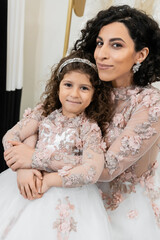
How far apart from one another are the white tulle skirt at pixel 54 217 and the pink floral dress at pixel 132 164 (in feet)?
0.51

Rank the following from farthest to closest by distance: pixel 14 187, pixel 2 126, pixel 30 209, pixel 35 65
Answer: pixel 35 65, pixel 2 126, pixel 14 187, pixel 30 209

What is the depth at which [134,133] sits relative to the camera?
3.95 ft

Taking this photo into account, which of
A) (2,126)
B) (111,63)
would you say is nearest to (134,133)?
(111,63)

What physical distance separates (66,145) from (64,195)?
9.8 inches

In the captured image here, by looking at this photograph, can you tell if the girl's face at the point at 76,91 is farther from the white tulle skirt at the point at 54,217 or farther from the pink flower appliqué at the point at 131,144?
the white tulle skirt at the point at 54,217

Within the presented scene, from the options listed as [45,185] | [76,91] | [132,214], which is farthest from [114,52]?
[132,214]

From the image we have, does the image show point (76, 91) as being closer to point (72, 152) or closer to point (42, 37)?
point (72, 152)

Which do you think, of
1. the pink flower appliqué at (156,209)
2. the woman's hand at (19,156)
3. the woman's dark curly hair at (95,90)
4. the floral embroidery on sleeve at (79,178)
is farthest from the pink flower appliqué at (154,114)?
the woman's hand at (19,156)

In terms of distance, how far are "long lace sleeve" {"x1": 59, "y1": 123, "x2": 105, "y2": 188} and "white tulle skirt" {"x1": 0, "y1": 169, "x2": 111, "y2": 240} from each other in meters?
0.09

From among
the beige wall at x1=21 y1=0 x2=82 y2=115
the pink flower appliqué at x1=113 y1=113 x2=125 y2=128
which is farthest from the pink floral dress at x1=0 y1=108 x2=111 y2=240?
the beige wall at x1=21 y1=0 x2=82 y2=115

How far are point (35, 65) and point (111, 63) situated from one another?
4.67ft

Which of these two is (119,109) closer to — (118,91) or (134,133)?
(118,91)

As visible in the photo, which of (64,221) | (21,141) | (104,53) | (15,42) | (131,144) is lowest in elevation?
(64,221)

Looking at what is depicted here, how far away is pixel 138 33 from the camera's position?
128cm
